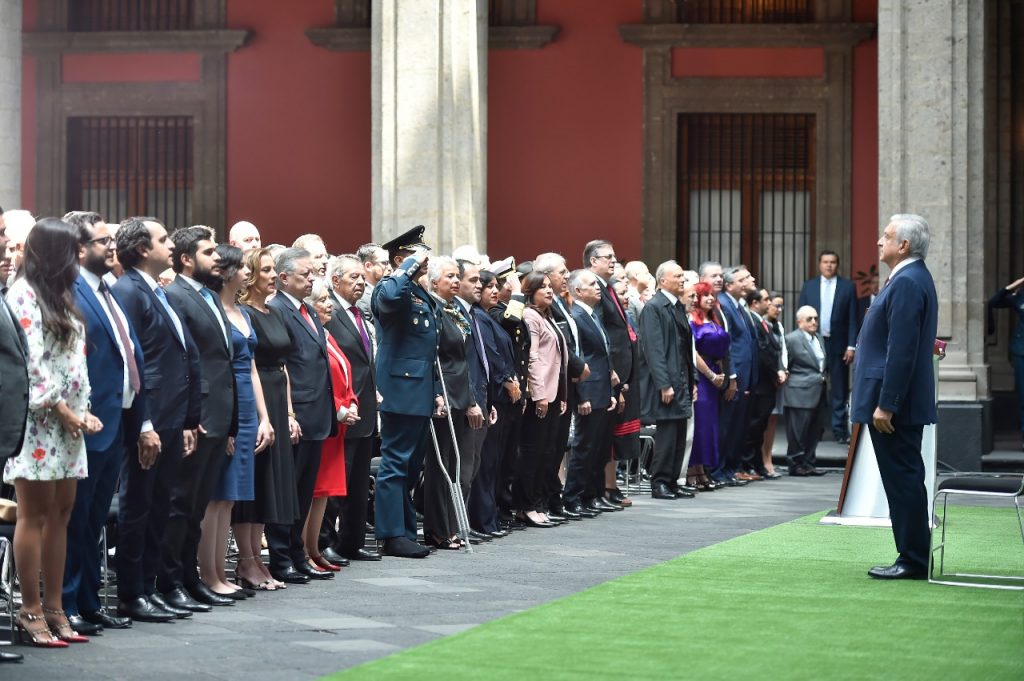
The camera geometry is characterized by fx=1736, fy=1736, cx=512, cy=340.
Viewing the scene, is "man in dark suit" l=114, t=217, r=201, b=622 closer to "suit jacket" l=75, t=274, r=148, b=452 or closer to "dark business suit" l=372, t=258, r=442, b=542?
"suit jacket" l=75, t=274, r=148, b=452

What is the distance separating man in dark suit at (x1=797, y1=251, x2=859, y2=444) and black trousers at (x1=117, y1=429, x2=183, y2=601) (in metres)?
11.2

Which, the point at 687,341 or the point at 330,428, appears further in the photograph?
the point at 687,341

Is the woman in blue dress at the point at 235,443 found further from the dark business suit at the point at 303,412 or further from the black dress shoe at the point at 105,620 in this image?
the black dress shoe at the point at 105,620

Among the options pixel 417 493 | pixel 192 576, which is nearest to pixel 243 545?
pixel 192 576

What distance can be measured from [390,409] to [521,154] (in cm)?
1149

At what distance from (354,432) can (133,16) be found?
1344 centimetres

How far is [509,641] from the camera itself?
6.96 m

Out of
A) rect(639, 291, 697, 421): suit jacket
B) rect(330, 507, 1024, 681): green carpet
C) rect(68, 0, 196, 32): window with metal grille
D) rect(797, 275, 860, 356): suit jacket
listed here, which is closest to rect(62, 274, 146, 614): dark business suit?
rect(330, 507, 1024, 681): green carpet

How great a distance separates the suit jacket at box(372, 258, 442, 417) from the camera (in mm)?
9820

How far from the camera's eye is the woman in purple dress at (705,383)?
14.6 m

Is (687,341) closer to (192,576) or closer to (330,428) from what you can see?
(330,428)

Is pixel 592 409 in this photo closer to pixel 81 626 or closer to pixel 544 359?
pixel 544 359

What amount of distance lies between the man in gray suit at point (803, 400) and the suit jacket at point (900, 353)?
24.3 ft

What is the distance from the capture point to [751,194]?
20906 millimetres
